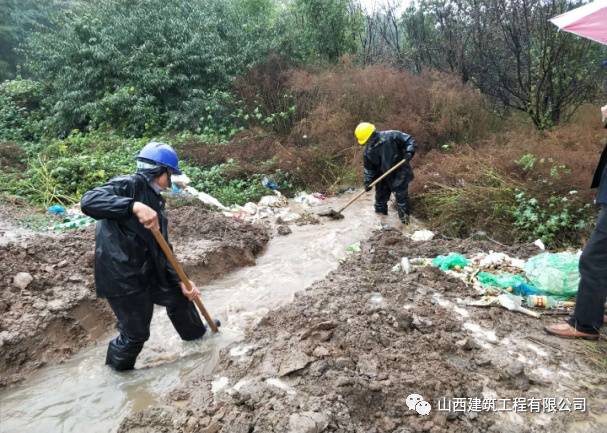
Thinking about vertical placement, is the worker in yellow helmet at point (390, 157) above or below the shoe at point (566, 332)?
above

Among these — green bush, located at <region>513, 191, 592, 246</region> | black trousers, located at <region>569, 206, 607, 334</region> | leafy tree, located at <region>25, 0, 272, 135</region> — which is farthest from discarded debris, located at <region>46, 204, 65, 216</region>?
black trousers, located at <region>569, 206, 607, 334</region>

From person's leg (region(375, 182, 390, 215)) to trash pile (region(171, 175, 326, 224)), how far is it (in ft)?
3.86

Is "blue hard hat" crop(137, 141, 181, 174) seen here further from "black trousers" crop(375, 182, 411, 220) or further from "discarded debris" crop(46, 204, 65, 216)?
"discarded debris" crop(46, 204, 65, 216)

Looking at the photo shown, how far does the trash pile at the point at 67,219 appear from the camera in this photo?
619cm

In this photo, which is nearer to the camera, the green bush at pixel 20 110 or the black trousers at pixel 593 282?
the black trousers at pixel 593 282

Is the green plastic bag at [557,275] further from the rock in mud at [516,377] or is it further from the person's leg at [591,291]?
the rock in mud at [516,377]

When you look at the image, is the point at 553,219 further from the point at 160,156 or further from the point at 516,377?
the point at 160,156

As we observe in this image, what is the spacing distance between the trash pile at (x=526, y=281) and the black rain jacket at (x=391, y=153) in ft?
8.57

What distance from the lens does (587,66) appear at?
8945 millimetres

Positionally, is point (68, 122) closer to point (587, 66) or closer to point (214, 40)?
point (214, 40)

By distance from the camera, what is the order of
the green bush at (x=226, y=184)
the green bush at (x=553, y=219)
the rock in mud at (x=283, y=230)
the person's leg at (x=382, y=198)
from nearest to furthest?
1. the green bush at (x=553, y=219)
2. the rock in mud at (x=283, y=230)
3. the person's leg at (x=382, y=198)
4. the green bush at (x=226, y=184)

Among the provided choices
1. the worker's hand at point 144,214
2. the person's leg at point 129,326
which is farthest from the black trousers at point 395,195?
the worker's hand at point 144,214

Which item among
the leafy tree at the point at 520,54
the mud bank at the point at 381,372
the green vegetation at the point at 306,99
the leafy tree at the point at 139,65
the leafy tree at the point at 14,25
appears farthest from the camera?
the leafy tree at the point at 14,25

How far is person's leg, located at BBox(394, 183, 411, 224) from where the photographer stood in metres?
6.96
